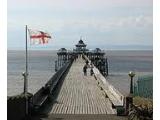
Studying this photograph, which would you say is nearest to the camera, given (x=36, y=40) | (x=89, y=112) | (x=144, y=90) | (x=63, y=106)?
(x=36, y=40)

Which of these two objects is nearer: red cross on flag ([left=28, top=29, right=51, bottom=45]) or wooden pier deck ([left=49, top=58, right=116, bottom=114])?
red cross on flag ([left=28, top=29, right=51, bottom=45])

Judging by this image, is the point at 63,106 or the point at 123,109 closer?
the point at 123,109

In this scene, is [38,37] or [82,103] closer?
[38,37]

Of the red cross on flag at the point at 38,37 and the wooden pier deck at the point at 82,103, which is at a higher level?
the red cross on flag at the point at 38,37

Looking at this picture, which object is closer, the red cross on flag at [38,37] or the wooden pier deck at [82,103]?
the red cross on flag at [38,37]

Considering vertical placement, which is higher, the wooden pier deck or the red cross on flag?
the red cross on flag

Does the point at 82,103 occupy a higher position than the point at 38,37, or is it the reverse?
the point at 38,37
